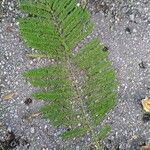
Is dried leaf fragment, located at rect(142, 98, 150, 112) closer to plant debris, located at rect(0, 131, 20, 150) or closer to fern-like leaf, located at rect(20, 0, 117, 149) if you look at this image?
fern-like leaf, located at rect(20, 0, 117, 149)

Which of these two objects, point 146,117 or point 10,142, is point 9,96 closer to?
point 10,142

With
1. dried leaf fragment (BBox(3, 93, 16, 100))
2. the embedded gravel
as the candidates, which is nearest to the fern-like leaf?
the embedded gravel

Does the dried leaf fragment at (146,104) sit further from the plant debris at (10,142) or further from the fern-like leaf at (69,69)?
the plant debris at (10,142)

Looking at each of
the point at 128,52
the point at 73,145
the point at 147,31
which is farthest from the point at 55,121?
the point at 147,31

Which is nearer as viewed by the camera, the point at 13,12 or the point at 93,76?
the point at 93,76

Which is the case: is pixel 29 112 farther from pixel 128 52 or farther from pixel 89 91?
pixel 128 52

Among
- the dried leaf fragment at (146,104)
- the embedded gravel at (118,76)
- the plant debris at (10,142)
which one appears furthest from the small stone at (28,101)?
the dried leaf fragment at (146,104)

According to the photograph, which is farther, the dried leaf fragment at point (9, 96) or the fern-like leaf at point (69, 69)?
the dried leaf fragment at point (9, 96)
